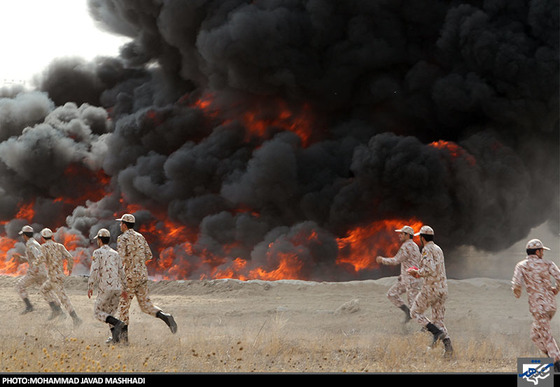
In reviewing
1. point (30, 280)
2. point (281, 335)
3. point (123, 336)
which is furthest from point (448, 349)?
point (30, 280)

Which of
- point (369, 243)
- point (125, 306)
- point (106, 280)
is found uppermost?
point (106, 280)

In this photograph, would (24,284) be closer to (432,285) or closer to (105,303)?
(105,303)

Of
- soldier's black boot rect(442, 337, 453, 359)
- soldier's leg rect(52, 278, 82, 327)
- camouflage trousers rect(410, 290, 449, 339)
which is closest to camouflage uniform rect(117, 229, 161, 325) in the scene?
soldier's leg rect(52, 278, 82, 327)

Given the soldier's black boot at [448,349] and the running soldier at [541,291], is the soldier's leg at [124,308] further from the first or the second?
the running soldier at [541,291]

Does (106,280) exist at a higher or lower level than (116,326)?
higher

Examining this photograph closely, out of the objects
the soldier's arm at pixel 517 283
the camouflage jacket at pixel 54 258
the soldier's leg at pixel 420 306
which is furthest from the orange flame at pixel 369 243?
the soldier's arm at pixel 517 283

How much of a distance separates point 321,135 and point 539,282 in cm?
2797

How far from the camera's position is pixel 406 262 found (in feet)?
44.9

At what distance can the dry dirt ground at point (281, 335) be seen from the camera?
32.0ft

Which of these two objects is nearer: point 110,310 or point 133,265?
point 110,310

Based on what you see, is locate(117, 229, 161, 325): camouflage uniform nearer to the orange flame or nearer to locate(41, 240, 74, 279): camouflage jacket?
locate(41, 240, 74, 279): camouflage jacket

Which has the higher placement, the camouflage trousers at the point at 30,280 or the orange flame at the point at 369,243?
the camouflage trousers at the point at 30,280

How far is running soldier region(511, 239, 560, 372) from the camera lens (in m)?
9.41

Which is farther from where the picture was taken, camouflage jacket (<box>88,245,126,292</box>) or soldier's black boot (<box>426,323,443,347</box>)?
camouflage jacket (<box>88,245,126,292</box>)
